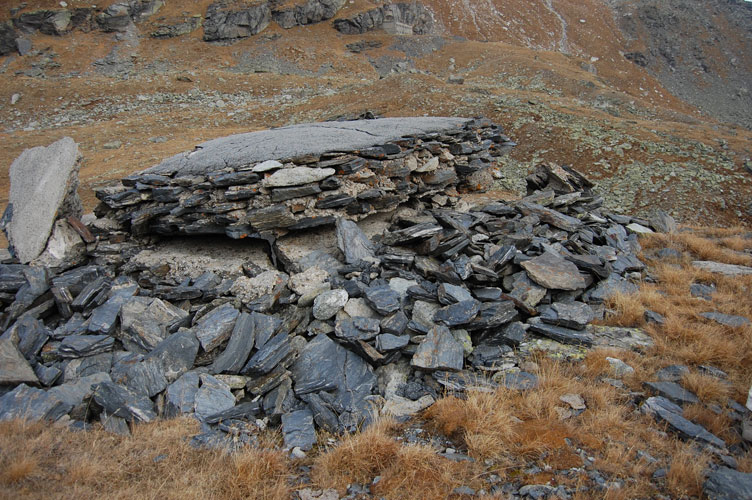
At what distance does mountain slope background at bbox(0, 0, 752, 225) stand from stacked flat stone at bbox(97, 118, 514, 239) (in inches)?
285

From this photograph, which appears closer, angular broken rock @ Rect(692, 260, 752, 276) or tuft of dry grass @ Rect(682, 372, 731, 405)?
tuft of dry grass @ Rect(682, 372, 731, 405)

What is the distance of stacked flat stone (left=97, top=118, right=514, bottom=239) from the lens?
637 centimetres

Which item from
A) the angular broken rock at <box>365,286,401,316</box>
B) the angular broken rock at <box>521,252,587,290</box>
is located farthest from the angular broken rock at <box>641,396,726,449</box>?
the angular broken rock at <box>365,286,401,316</box>

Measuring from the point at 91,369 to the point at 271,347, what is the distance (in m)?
2.12

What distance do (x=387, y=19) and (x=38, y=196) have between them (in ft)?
162

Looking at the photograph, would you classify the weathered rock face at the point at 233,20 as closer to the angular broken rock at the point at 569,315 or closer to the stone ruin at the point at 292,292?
the stone ruin at the point at 292,292

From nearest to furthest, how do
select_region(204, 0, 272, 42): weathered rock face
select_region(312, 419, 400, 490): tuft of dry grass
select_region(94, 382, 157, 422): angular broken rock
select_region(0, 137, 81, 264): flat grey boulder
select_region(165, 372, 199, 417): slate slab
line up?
select_region(312, 419, 400, 490): tuft of dry grass → select_region(94, 382, 157, 422): angular broken rock → select_region(165, 372, 199, 417): slate slab → select_region(0, 137, 81, 264): flat grey boulder → select_region(204, 0, 272, 42): weathered rock face

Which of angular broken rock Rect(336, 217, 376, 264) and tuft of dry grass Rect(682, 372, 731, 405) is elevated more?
tuft of dry grass Rect(682, 372, 731, 405)

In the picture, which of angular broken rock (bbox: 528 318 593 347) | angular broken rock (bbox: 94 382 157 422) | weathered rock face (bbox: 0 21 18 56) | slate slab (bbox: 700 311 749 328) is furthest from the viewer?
weathered rock face (bbox: 0 21 18 56)

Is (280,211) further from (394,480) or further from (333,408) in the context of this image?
(394,480)

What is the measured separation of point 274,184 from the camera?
20.8 feet

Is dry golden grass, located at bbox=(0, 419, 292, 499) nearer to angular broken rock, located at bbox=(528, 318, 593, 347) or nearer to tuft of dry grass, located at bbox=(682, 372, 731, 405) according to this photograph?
angular broken rock, located at bbox=(528, 318, 593, 347)

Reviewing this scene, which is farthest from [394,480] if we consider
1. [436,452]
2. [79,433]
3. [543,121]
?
[543,121]

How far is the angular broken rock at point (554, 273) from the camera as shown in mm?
5805
